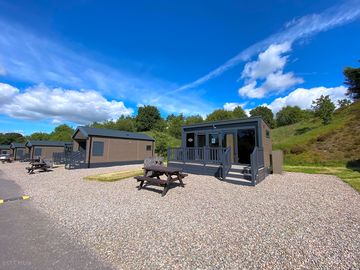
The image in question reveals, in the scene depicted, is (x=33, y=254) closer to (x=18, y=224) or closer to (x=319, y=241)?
(x=18, y=224)

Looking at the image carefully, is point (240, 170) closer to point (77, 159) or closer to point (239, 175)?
point (239, 175)

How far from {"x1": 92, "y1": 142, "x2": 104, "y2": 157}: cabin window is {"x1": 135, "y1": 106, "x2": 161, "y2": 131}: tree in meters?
36.3

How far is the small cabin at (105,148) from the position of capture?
1491 centimetres

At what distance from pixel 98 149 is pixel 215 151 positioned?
11.4 m

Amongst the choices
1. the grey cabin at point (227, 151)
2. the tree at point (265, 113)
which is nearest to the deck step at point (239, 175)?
the grey cabin at point (227, 151)

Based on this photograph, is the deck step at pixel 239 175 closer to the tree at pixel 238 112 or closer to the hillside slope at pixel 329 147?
the hillside slope at pixel 329 147

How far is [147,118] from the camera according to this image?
52625 mm

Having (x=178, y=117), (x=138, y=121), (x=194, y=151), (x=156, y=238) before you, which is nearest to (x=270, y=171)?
(x=194, y=151)

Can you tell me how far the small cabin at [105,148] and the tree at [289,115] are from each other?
145ft

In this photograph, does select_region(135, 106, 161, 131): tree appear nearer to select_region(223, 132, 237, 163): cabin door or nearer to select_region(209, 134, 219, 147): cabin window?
select_region(209, 134, 219, 147): cabin window

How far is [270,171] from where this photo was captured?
1071 centimetres

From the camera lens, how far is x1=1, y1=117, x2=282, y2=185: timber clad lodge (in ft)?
27.9

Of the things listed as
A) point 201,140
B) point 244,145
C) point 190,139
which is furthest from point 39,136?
point 244,145

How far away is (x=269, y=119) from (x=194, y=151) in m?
44.9
